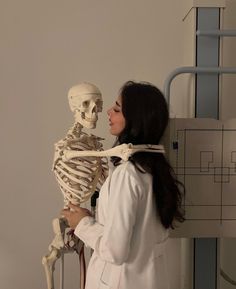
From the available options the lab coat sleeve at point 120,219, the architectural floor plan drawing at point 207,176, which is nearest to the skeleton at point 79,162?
the lab coat sleeve at point 120,219

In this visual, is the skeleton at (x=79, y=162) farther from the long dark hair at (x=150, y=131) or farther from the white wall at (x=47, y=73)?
the white wall at (x=47, y=73)

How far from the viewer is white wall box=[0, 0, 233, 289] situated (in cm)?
228

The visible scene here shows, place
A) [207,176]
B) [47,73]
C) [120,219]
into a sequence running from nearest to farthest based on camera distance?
[120,219], [207,176], [47,73]

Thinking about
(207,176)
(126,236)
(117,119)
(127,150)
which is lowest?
(126,236)

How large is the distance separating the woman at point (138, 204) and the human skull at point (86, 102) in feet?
0.40

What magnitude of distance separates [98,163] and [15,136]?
2.50 ft

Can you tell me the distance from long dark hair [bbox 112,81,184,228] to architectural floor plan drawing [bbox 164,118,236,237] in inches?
13.7

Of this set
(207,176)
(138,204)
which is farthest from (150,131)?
(207,176)

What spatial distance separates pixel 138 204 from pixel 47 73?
1.08 metres

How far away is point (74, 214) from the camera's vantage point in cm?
164

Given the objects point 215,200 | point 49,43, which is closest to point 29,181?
point 49,43

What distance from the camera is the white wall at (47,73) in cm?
228

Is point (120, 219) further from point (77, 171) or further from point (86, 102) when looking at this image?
point (86, 102)

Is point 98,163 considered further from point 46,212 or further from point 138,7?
point 138,7
